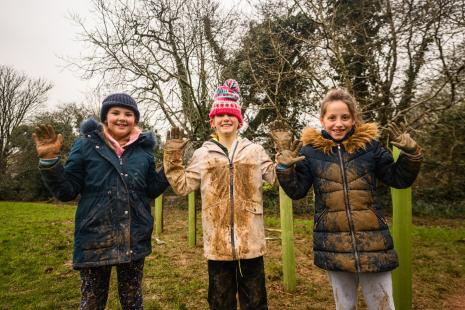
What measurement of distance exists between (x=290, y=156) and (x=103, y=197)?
1.32 m

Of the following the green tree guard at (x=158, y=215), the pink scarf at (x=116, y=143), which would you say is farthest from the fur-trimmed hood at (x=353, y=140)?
the green tree guard at (x=158, y=215)

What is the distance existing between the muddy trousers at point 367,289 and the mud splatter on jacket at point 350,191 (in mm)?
106

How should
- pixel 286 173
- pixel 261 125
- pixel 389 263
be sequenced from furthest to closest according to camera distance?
pixel 261 125 → pixel 286 173 → pixel 389 263

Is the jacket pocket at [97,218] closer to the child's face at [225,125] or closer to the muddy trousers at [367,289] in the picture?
the child's face at [225,125]

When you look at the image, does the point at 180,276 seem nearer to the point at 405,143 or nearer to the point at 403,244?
the point at 403,244

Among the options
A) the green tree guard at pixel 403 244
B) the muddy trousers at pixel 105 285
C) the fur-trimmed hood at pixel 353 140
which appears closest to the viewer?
the muddy trousers at pixel 105 285

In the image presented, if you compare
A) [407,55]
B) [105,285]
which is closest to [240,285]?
[105,285]

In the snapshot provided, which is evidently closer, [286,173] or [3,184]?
[286,173]

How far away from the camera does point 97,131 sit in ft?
7.60

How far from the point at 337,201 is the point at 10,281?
479cm

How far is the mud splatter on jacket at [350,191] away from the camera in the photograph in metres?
2.04

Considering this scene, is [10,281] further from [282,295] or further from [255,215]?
[255,215]

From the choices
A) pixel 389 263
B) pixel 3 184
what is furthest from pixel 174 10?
pixel 3 184

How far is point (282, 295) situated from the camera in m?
3.79
